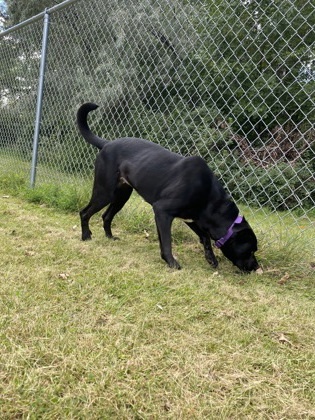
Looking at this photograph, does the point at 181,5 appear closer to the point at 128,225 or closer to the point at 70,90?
the point at 70,90

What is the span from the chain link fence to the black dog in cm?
57

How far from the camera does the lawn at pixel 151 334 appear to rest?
1.13 m

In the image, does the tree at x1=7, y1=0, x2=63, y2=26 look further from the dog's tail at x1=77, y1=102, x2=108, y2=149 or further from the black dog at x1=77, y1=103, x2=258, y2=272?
the black dog at x1=77, y1=103, x2=258, y2=272

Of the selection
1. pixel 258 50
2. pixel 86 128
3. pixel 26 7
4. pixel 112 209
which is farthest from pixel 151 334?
Result: pixel 26 7

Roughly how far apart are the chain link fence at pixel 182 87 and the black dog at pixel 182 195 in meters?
0.57

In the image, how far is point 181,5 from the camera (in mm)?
3652

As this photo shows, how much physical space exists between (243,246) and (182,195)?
1.78 ft

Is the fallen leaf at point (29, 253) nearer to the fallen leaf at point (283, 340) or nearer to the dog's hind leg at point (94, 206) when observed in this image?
the dog's hind leg at point (94, 206)

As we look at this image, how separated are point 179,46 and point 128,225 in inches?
74.5

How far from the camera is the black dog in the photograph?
98.4 inches

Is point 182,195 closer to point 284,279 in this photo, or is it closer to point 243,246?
point 243,246

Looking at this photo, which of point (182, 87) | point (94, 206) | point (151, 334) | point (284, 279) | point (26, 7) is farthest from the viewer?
point (26, 7)

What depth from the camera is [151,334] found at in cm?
153

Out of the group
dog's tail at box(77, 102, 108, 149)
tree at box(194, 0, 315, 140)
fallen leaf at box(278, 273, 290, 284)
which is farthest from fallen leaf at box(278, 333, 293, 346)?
dog's tail at box(77, 102, 108, 149)
